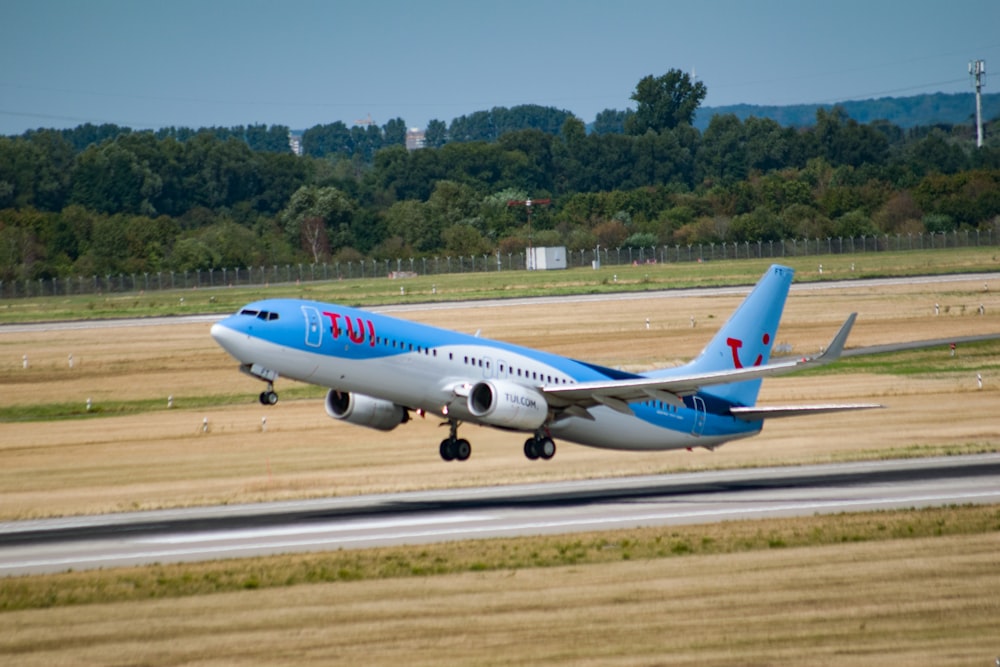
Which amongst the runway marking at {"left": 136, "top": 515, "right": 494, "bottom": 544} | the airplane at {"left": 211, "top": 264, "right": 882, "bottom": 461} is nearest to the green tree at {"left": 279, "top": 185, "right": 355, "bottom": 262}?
the airplane at {"left": 211, "top": 264, "right": 882, "bottom": 461}

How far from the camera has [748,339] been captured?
48.0 metres

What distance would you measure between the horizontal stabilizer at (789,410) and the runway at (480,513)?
203 centimetres

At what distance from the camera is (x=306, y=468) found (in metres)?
49.1

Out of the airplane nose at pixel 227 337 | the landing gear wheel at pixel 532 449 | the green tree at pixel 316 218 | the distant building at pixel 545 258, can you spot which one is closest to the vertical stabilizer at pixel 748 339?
the landing gear wheel at pixel 532 449

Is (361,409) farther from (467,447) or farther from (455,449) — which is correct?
(467,447)

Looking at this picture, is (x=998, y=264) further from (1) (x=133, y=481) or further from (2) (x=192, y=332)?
(1) (x=133, y=481)

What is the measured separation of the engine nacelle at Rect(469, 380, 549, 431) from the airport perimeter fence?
104845mm

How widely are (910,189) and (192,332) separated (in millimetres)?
126075

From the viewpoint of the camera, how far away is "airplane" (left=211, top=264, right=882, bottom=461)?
38.2m

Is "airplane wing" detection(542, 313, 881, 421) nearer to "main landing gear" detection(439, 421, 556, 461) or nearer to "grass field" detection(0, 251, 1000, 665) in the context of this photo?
"main landing gear" detection(439, 421, 556, 461)

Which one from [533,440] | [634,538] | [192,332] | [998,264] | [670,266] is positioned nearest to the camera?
[634,538]

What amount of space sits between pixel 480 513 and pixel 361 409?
225 inches

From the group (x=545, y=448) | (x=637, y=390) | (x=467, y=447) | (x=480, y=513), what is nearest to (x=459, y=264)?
(x=545, y=448)

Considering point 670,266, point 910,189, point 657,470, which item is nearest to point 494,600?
point 657,470
